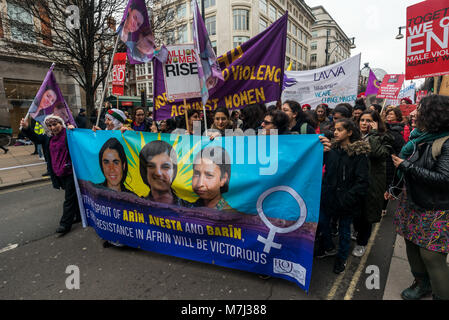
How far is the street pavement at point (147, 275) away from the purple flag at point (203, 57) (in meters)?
2.10

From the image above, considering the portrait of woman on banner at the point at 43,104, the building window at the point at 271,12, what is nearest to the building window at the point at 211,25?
the building window at the point at 271,12

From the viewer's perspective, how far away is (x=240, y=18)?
36.1m

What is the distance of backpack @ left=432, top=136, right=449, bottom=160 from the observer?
6.56ft

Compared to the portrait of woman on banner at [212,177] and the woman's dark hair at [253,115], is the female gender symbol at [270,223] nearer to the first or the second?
the portrait of woman on banner at [212,177]

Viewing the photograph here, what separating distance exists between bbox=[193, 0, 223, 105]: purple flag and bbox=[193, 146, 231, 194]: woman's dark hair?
2.51 feet

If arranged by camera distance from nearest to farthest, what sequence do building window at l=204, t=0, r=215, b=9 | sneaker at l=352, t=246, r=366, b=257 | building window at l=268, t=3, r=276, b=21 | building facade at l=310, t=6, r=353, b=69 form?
1. sneaker at l=352, t=246, r=366, b=257
2. building window at l=204, t=0, r=215, b=9
3. building window at l=268, t=3, r=276, b=21
4. building facade at l=310, t=6, r=353, b=69

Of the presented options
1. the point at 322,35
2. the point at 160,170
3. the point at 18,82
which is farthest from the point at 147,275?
the point at 322,35

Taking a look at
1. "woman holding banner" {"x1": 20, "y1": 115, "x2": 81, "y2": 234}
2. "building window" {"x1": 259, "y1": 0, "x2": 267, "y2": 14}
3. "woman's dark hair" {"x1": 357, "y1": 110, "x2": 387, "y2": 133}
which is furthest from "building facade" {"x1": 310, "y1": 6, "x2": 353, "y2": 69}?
"woman holding banner" {"x1": 20, "y1": 115, "x2": 81, "y2": 234}

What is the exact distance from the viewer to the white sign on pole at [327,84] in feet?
23.4

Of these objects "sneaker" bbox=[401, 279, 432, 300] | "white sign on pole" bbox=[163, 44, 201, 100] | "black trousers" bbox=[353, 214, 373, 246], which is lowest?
"sneaker" bbox=[401, 279, 432, 300]

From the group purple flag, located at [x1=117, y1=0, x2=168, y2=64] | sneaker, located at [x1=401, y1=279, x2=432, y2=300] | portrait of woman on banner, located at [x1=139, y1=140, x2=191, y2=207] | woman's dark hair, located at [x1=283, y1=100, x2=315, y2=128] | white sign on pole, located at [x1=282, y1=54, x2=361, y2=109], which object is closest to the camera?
sneaker, located at [x1=401, y1=279, x2=432, y2=300]

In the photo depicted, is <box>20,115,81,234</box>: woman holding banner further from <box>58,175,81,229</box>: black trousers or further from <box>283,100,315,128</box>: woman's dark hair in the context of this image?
<box>283,100,315,128</box>: woman's dark hair
